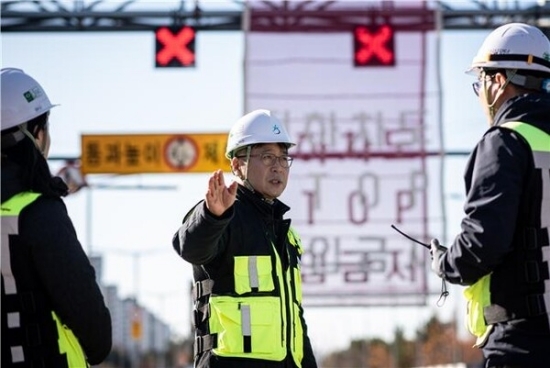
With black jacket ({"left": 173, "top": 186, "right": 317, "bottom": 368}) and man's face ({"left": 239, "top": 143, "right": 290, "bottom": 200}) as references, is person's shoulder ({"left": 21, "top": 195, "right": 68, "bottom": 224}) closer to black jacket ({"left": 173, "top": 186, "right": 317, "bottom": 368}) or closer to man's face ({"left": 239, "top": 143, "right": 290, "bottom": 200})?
black jacket ({"left": 173, "top": 186, "right": 317, "bottom": 368})

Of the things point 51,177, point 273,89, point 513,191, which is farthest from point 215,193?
point 273,89

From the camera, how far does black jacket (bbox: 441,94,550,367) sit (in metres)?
6.39

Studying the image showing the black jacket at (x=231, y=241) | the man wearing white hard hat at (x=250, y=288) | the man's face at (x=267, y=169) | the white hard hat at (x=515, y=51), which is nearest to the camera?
the white hard hat at (x=515, y=51)

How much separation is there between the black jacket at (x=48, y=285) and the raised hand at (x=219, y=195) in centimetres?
100

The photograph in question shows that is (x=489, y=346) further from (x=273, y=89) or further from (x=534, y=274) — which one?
(x=273, y=89)

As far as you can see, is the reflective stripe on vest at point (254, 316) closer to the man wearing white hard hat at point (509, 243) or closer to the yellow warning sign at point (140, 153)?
the man wearing white hard hat at point (509, 243)

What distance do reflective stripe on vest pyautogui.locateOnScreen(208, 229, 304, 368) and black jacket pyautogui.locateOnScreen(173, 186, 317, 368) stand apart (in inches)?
1.6

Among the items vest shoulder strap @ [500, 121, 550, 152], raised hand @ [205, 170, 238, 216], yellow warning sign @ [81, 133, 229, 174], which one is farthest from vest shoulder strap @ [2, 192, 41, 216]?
yellow warning sign @ [81, 133, 229, 174]

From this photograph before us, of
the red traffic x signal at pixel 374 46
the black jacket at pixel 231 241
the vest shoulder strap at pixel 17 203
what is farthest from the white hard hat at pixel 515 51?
the red traffic x signal at pixel 374 46

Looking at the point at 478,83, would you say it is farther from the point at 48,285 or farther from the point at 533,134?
the point at 48,285

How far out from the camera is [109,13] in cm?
2119

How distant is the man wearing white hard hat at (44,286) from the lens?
→ 621 cm

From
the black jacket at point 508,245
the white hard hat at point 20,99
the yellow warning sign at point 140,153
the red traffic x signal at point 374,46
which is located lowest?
the yellow warning sign at point 140,153

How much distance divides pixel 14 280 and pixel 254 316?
1.81 metres
